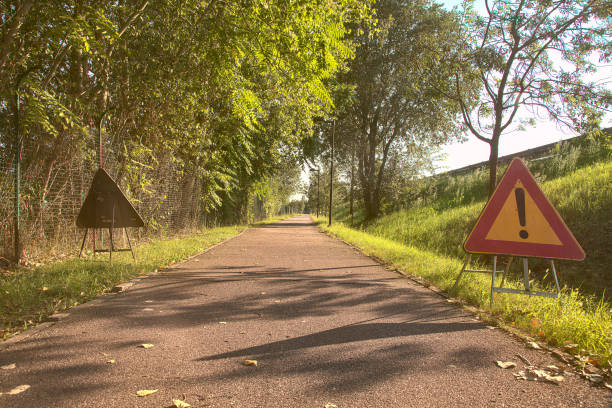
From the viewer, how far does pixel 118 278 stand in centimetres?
608

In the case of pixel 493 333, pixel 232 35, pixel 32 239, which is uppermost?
pixel 232 35

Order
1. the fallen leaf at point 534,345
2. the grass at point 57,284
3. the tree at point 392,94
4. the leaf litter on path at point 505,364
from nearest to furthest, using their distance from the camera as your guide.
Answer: the leaf litter on path at point 505,364 < the fallen leaf at point 534,345 < the grass at point 57,284 < the tree at point 392,94

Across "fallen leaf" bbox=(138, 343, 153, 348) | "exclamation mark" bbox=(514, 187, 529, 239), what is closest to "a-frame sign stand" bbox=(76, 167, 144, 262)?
"fallen leaf" bbox=(138, 343, 153, 348)

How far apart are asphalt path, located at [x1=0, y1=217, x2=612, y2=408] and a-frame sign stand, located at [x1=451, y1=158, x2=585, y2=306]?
34.4 inches

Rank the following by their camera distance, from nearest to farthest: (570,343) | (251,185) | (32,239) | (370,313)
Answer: (570,343)
(370,313)
(32,239)
(251,185)

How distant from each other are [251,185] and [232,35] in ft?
57.0

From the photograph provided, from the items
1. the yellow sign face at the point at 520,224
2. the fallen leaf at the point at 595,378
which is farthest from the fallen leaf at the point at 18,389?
the yellow sign face at the point at 520,224

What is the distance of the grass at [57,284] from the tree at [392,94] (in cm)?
834

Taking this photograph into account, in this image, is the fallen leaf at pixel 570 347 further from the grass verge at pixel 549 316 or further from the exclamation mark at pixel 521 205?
the exclamation mark at pixel 521 205

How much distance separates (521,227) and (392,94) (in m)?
18.1

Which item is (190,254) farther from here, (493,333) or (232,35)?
(493,333)

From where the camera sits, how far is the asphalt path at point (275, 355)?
2518 mm

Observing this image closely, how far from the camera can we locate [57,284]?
17.4ft

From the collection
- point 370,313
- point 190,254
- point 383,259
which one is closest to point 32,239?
point 190,254
